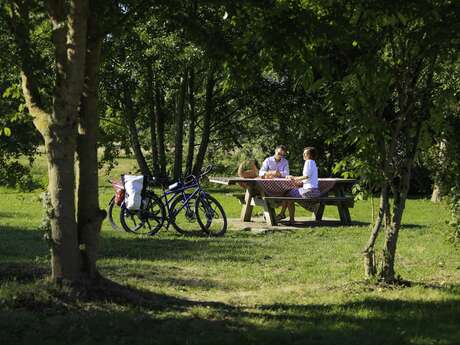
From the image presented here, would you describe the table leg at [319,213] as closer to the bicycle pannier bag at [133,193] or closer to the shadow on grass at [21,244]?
the bicycle pannier bag at [133,193]

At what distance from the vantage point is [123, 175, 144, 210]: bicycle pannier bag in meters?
12.0

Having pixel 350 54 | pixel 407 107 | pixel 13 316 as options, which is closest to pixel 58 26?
pixel 13 316

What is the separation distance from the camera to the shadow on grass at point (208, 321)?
5.27m

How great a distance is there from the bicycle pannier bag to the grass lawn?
0.66 m

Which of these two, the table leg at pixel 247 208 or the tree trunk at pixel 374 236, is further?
the table leg at pixel 247 208

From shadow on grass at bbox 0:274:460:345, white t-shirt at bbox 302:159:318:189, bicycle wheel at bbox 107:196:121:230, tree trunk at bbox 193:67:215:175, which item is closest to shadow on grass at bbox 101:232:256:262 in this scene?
bicycle wheel at bbox 107:196:121:230

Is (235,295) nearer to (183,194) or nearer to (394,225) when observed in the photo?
(394,225)

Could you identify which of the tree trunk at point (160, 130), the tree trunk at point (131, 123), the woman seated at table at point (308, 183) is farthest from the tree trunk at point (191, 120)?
the woman seated at table at point (308, 183)

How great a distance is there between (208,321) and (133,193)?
250 inches

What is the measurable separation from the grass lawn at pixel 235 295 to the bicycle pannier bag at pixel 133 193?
25.9 inches

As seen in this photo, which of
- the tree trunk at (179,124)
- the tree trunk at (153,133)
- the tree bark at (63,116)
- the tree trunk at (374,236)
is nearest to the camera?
the tree bark at (63,116)

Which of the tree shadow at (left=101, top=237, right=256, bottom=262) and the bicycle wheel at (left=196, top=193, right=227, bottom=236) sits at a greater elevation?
the bicycle wheel at (left=196, top=193, right=227, bottom=236)

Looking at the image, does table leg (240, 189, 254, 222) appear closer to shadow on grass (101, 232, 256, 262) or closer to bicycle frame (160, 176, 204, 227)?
bicycle frame (160, 176, 204, 227)

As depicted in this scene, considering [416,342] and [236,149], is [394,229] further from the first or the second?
[236,149]
